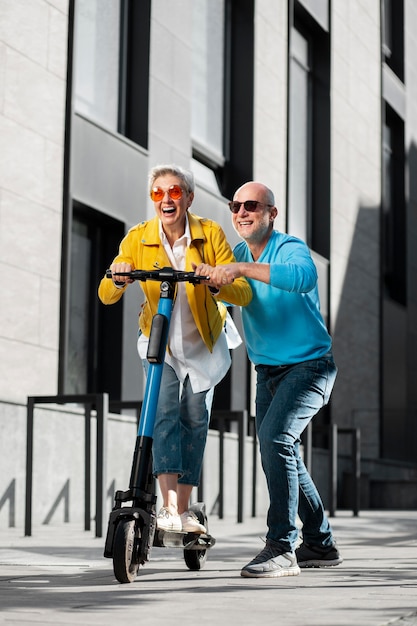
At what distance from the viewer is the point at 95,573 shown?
5.56 metres

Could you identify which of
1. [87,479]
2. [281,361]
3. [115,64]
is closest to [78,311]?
[115,64]

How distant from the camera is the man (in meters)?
5.49

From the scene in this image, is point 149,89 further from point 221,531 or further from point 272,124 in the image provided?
point 221,531

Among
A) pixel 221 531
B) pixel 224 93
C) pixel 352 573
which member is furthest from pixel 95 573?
pixel 224 93

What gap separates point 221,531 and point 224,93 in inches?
340

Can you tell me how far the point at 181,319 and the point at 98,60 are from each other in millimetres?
8162

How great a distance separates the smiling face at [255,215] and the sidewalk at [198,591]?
157cm

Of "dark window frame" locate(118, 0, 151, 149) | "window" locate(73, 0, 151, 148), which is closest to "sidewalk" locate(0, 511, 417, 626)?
"window" locate(73, 0, 151, 148)

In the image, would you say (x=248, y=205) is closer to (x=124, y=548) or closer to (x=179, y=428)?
(x=179, y=428)

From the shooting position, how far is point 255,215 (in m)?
5.62

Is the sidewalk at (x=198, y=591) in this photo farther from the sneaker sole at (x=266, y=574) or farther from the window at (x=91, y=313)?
the window at (x=91, y=313)

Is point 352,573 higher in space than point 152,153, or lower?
lower

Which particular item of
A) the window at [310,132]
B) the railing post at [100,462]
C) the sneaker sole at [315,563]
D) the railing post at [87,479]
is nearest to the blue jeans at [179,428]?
the sneaker sole at [315,563]

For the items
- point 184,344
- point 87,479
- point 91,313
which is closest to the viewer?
point 184,344
